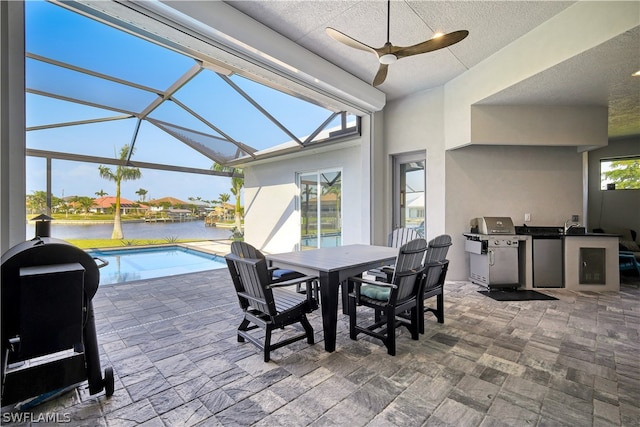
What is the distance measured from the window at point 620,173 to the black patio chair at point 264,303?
26.2 ft

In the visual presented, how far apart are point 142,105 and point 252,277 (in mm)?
5497

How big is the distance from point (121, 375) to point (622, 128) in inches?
357

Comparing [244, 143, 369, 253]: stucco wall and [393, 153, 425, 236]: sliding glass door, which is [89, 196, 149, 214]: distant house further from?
[393, 153, 425, 236]: sliding glass door

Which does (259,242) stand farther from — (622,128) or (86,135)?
(622,128)

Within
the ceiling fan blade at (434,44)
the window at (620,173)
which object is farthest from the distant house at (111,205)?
the window at (620,173)

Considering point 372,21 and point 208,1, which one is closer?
point 208,1

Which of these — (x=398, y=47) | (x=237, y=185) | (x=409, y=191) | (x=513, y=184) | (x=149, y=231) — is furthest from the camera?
(x=237, y=185)

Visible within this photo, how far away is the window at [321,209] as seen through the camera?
6.85 meters

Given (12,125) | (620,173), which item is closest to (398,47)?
(12,125)

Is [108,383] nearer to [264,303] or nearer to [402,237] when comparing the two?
[264,303]

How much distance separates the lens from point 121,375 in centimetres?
213

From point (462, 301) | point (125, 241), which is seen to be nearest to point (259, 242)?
point (125, 241)

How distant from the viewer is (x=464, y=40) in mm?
3586

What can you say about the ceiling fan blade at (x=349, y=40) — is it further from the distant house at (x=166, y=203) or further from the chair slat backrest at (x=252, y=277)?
the distant house at (x=166, y=203)
